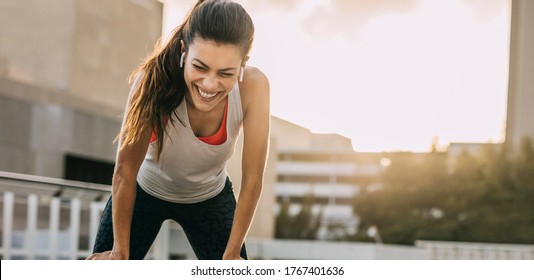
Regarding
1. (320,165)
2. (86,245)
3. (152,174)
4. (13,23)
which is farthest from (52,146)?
(320,165)

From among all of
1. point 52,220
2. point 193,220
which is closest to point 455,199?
point 52,220

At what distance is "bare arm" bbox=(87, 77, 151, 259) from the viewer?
1652mm

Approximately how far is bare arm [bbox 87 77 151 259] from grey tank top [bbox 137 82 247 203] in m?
0.09

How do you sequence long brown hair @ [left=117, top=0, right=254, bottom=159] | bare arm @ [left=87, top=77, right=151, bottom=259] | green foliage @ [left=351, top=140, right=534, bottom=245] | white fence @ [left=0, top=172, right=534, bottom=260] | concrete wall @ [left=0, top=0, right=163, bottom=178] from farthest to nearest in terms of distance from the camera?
green foliage @ [left=351, top=140, right=534, bottom=245], concrete wall @ [left=0, top=0, right=163, bottom=178], white fence @ [left=0, top=172, right=534, bottom=260], bare arm @ [left=87, top=77, right=151, bottom=259], long brown hair @ [left=117, top=0, right=254, bottom=159]

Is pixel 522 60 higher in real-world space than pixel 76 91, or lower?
higher

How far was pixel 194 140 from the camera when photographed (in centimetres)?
171

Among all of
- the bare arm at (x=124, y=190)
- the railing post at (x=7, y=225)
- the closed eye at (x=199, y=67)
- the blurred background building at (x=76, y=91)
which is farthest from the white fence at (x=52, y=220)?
the blurred background building at (x=76, y=91)

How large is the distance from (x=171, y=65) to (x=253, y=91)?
0.22m

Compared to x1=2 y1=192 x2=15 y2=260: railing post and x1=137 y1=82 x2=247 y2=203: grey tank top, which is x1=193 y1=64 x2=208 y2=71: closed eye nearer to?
x1=137 y1=82 x2=247 y2=203: grey tank top

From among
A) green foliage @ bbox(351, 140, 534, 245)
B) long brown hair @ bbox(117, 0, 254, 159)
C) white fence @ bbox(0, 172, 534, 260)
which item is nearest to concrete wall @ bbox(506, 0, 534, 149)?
white fence @ bbox(0, 172, 534, 260)

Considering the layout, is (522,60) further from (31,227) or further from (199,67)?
(199,67)

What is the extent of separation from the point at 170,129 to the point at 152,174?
0.18 meters

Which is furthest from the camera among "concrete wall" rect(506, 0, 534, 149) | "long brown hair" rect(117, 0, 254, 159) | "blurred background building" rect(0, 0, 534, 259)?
"blurred background building" rect(0, 0, 534, 259)
